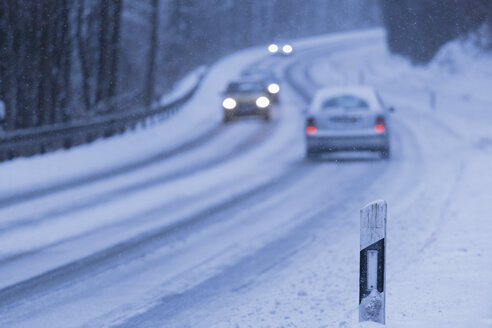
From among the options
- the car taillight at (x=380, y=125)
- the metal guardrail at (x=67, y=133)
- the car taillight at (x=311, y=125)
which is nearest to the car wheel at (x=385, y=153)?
the car taillight at (x=380, y=125)

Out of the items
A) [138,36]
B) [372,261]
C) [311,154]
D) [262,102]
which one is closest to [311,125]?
[311,154]

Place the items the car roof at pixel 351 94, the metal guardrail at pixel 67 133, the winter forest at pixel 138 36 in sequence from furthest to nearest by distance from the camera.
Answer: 1. the winter forest at pixel 138 36
2. the metal guardrail at pixel 67 133
3. the car roof at pixel 351 94

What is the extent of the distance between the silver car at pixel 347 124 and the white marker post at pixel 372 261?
12605 millimetres

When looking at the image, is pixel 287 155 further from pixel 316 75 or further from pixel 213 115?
pixel 316 75

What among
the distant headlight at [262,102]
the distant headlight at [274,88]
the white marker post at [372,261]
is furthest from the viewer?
the distant headlight at [274,88]

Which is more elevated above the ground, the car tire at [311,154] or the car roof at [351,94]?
the car roof at [351,94]

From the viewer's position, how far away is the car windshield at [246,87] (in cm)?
3316

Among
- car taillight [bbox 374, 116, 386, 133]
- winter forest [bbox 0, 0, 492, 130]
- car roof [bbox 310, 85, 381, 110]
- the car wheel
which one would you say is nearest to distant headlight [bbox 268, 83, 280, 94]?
winter forest [bbox 0, 0, 492, 130]

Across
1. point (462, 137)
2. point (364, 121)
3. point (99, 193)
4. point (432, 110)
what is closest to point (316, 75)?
point (432, 110)

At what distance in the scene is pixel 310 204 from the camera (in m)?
13.3

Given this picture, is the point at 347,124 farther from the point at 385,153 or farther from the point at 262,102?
the point at 262,102

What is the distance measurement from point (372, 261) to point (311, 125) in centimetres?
1298

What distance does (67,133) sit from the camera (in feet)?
73.6

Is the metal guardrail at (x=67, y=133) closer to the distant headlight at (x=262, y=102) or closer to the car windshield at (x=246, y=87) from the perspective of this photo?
the car windshield at (x=246, y=87)
